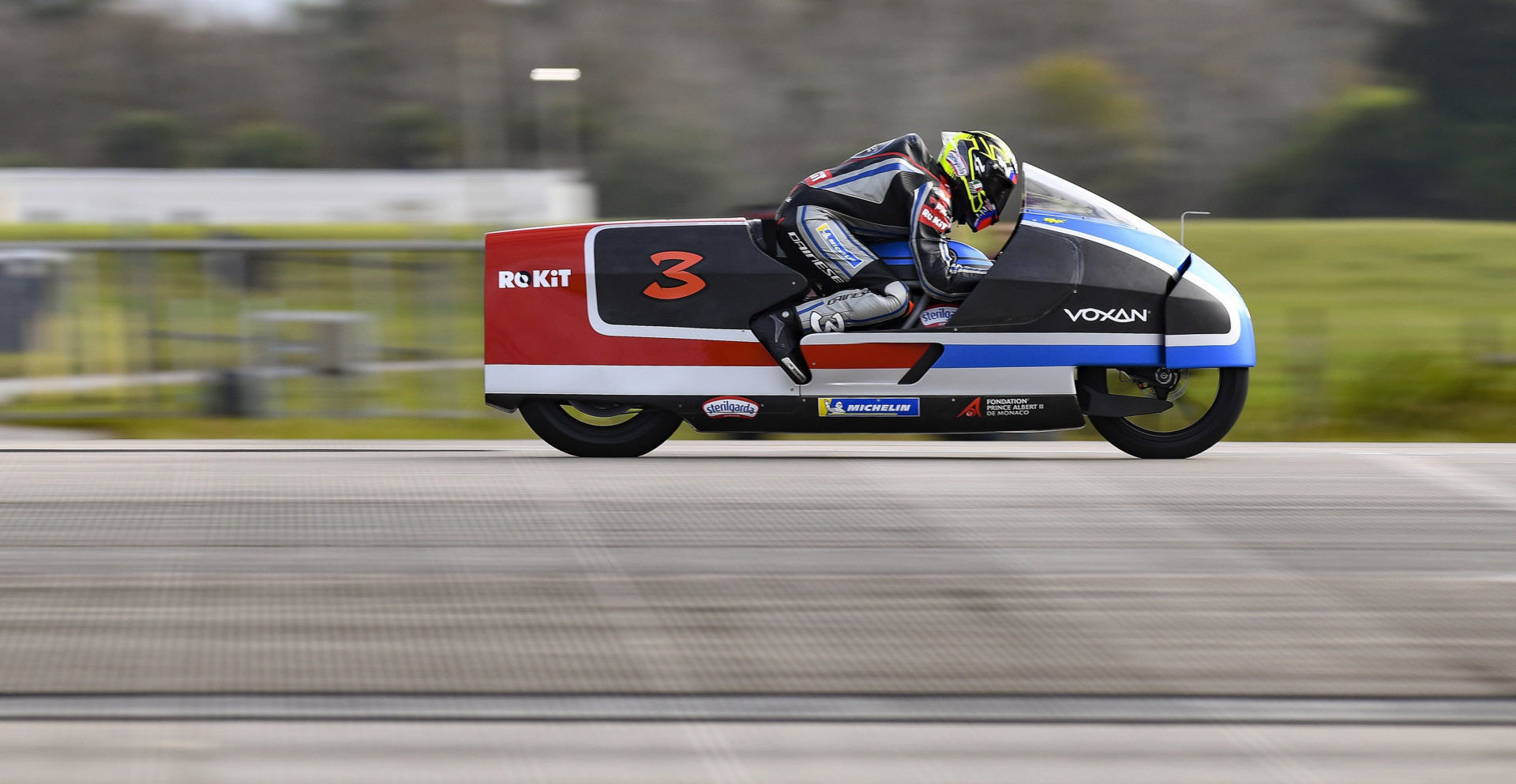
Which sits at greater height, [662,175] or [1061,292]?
[1061,292]

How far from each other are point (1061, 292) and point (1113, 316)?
0.26 metres

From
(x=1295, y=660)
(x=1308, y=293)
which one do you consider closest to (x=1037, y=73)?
(x=1308, y=293)

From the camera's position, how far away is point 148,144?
54906 mm

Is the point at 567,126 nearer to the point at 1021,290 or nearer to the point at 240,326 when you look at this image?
the point at 240,326

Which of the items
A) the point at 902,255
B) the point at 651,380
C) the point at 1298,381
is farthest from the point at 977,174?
the point at 1298,381

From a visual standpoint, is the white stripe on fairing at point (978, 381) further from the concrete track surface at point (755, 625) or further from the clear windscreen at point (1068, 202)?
the clear windscreen at point (1068, 202)

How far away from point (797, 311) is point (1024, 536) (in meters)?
2.10

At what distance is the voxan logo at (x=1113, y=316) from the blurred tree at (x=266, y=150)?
48587mm

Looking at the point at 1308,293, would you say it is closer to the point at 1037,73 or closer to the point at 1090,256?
the point at 1090,256

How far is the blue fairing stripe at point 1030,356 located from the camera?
730cm

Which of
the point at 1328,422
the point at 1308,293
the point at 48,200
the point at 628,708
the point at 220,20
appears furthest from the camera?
the point at 220,20

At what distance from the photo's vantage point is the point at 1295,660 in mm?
4270

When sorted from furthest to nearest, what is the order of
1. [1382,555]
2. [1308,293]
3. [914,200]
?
[1308,293] → [914,200] → [1382,555]

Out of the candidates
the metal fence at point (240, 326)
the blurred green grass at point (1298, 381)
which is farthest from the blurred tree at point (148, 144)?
the metal fence at point (240, 326)
